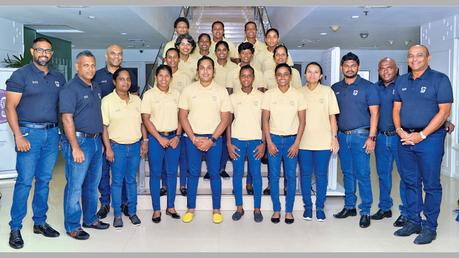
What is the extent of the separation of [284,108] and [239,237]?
147 centimetres

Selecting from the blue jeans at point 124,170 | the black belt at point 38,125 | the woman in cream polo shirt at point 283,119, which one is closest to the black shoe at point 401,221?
the woman in cream polo shirt at point 283,119

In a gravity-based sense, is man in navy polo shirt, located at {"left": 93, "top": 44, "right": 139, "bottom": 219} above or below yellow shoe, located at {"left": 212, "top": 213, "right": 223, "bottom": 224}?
above

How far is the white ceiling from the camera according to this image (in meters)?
8.52

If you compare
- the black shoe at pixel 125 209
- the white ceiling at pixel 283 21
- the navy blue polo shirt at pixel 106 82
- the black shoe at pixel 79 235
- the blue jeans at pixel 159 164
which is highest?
the white ceiling at pixel 283 21

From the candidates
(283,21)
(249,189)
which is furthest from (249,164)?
(283,21)

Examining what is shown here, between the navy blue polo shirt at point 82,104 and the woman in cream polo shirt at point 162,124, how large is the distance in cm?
62

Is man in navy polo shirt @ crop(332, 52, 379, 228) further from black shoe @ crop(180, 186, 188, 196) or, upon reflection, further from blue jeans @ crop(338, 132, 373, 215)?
black shoe @ crop(180, 186, 188, 196)

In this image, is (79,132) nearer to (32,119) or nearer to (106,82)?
(32,119)

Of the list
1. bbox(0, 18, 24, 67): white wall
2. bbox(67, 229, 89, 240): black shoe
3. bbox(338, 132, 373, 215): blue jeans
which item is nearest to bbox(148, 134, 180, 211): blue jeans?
bbox(67, 229, 89, 240): black shoe

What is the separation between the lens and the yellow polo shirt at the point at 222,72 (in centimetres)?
629

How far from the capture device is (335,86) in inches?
223

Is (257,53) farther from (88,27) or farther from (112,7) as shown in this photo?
(88,27)

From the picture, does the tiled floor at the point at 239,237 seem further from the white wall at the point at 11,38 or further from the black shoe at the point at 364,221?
the white wall at the point at 11,38

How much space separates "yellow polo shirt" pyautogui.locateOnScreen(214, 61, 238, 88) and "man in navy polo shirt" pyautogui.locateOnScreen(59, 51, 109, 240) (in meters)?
1.86
